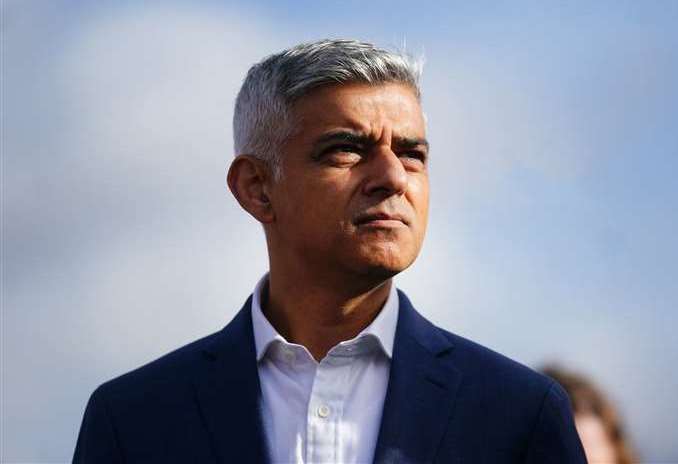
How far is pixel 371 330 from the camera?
558cm

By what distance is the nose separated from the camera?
545cm

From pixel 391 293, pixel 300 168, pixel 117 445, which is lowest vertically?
pixel 117 445

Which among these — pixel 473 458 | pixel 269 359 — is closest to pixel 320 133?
pixel 269 359

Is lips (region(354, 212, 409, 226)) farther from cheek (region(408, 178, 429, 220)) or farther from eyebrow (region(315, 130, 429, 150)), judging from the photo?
eyebrow (region(315, 130, 429, 150))

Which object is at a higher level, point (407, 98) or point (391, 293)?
point (407, 98)

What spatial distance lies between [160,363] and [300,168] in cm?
97

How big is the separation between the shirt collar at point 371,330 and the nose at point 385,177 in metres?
0.49

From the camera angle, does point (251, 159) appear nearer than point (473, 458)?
No

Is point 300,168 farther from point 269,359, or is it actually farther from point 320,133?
point 269,359

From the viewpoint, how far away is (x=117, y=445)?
18.5 ft

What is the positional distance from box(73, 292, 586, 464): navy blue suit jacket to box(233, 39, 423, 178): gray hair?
0.71 metres

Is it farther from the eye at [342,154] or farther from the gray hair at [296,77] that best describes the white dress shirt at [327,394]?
the gray hair at [296,77]

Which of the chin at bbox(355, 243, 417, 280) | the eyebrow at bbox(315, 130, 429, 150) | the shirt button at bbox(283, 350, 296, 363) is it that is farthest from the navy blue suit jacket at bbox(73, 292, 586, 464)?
the eyebrow at bbox(315, 130, 429, 150)

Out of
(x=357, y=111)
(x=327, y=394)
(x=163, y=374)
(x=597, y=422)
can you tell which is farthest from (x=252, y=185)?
(x=597, y=422)
